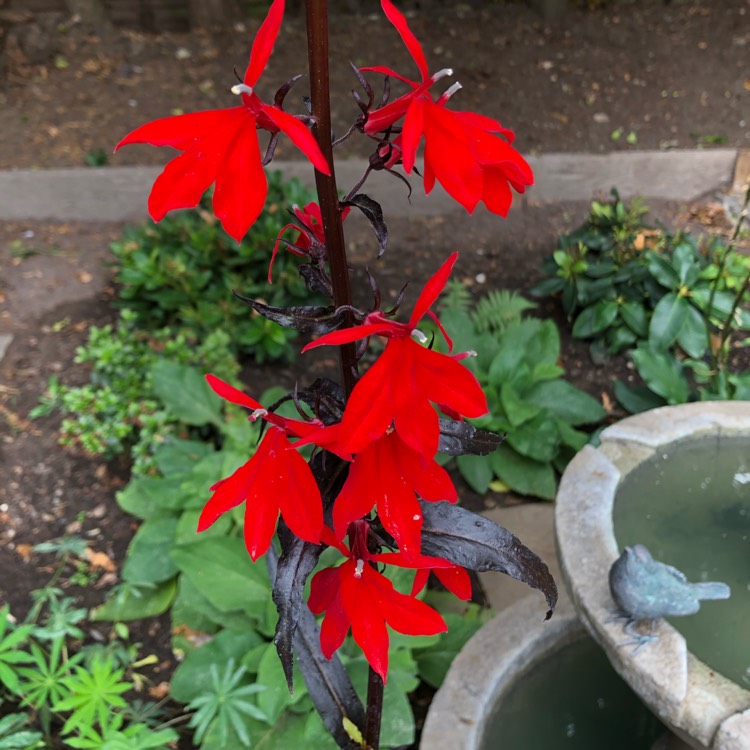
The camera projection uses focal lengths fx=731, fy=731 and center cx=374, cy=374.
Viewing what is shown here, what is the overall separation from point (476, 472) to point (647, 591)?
122 cm

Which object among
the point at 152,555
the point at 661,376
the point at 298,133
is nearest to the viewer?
the point at 298,133

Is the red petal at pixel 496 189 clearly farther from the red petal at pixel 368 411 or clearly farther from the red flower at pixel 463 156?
the red petal at pixel 368 411

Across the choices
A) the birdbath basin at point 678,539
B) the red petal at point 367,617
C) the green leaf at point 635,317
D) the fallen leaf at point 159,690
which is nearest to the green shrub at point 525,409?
the green leaf at point 635,317

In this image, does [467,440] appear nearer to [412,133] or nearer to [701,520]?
[412,133]

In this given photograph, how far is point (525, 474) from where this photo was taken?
8.14ft

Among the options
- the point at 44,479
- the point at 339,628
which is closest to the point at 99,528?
the point at 44,479

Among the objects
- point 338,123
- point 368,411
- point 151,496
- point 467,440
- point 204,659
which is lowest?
point 204,659

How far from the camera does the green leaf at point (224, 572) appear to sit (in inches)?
71.7

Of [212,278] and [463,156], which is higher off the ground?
→ [463,156]

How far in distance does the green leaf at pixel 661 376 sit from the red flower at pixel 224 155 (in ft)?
7.00

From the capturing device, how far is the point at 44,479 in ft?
8.34

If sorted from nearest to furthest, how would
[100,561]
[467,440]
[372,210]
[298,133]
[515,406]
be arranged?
[298,133] → [372,210] → [467,440] → [100,561] → [515,406]

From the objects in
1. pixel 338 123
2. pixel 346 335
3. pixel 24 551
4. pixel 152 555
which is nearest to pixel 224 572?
pixel 152 555

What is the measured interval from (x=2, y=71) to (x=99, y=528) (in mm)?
3660
